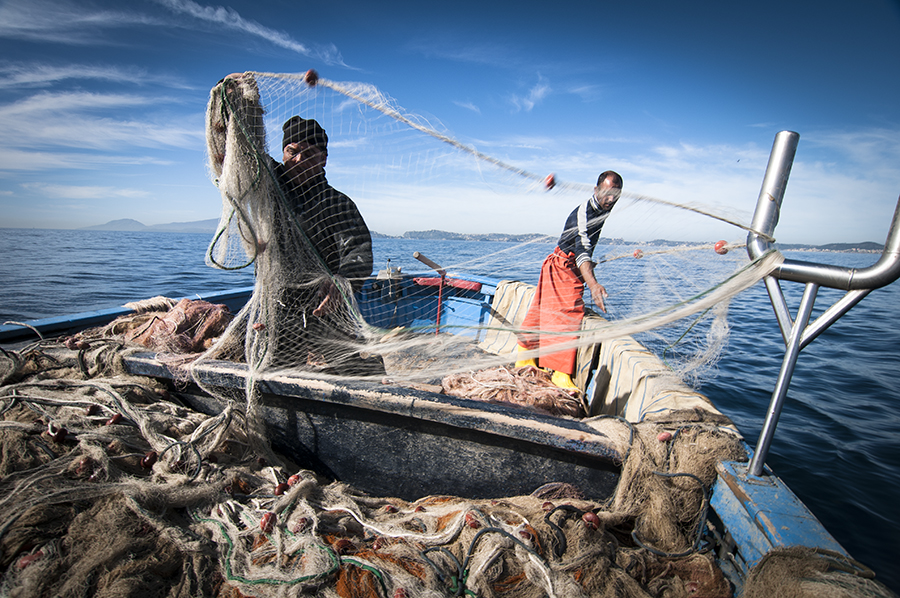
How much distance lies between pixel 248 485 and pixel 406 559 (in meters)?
1.04

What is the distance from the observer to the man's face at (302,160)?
276cm

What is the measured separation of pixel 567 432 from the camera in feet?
6.93

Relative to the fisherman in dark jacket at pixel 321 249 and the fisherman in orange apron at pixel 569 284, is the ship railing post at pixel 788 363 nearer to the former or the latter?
the fisherman in orange apron at pixel 569 284

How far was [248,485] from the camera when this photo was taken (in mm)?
2256

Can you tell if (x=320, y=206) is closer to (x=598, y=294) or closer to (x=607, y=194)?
(x=607, y=194)

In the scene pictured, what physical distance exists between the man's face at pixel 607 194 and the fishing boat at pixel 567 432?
0.76 meters

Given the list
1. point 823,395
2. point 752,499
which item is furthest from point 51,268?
point 823,395

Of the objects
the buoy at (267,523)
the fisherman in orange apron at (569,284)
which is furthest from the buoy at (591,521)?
the fisherman in orange apron at (569,284)

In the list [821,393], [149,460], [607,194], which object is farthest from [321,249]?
[821,393]

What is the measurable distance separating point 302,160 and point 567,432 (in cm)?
237

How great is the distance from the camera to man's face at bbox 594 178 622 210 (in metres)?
2.43

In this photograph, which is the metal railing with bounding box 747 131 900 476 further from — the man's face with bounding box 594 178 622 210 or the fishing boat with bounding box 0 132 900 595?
the man's face with bounding box 594 178 622 210

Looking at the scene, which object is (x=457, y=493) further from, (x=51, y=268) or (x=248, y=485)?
(x=51, y=268)

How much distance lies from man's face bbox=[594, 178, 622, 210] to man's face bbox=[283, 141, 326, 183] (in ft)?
6.04
